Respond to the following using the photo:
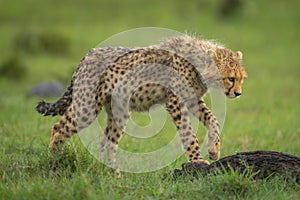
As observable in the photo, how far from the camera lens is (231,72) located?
644cm

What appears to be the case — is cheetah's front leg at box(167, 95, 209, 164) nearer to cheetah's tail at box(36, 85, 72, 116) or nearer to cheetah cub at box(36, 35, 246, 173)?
cheetah cub at box(36, 35, 246, 173)

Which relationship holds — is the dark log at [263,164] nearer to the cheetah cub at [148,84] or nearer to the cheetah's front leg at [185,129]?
the cheetah's front leg at [185,129]

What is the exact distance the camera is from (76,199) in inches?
186

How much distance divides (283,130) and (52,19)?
13.9 m

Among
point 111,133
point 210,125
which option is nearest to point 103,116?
point 111,133

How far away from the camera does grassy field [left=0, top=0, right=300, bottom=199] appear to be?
5.08 metres

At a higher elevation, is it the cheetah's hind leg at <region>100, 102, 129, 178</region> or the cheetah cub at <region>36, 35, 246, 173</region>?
the cheetah cub at <region>36, 35, 246, 173</region>

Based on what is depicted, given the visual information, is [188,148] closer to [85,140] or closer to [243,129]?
[85,140]

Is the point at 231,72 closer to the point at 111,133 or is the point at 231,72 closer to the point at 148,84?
the point at 148,84

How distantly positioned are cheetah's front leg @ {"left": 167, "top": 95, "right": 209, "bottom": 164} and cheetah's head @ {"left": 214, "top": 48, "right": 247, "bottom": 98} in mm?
521

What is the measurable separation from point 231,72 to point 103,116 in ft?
14.9

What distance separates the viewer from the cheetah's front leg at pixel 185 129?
6211mm

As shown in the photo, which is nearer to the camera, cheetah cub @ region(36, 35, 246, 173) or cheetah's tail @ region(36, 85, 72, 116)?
cheetah cub @ region(36, 35, 246, 173)

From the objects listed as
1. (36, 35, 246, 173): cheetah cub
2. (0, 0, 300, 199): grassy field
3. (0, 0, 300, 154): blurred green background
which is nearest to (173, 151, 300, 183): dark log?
(0, 0, 300, 199): grassy field
